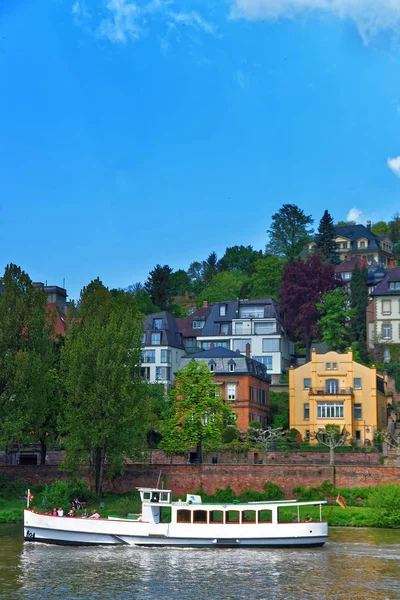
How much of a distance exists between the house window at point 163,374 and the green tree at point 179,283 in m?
55.8

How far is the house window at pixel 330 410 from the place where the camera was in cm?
8862

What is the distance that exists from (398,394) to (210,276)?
71918 millimetres

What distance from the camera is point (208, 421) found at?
77062mm

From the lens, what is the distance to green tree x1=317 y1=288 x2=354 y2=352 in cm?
10606

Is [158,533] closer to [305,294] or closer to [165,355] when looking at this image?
[165,355]

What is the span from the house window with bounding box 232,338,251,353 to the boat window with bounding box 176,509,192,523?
189 feet

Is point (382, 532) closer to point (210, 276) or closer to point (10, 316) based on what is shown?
point (10, 316)

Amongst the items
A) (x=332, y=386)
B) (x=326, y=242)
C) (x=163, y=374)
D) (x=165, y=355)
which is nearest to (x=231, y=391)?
(x=332, y=386)

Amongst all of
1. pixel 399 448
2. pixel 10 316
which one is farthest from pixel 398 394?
pixel 10 316

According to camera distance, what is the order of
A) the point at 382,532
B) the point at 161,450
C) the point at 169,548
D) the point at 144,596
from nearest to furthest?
the point at 144,596, the point at 169,548, the point at 382,532, the point at 161,450

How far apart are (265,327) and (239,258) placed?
6335 centimetres

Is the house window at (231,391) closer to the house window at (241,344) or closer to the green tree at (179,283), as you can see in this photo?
the house window at (241,344)

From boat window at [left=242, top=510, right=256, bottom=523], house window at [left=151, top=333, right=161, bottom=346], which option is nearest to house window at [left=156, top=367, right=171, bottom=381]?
house window at [left=151, top=333, right=161, bottom=346]

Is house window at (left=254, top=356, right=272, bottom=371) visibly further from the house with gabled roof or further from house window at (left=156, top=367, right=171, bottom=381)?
the house with gabled roof
